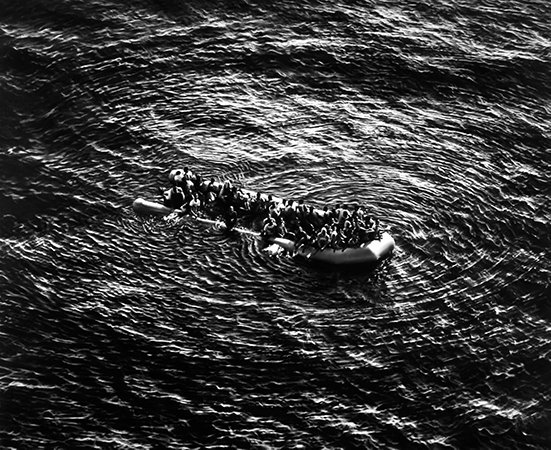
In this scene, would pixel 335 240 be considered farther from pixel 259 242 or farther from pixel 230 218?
pixel 230 218

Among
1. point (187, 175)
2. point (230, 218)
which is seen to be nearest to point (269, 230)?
point (230, 218)

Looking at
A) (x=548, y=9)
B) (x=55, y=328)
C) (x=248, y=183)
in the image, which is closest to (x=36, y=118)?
(x=248, y=183)

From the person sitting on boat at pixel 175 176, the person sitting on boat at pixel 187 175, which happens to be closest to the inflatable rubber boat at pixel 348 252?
the person sitting on boat at pixel 187 175

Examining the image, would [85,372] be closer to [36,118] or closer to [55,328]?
[55,328]

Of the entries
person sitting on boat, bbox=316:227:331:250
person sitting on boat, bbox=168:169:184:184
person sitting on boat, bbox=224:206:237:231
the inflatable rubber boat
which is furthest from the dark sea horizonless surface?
person sitting on boat, bbox=316:227:331:250

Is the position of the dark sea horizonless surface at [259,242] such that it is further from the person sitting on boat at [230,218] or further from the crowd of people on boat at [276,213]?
the crowd of people on boat at [276,213]

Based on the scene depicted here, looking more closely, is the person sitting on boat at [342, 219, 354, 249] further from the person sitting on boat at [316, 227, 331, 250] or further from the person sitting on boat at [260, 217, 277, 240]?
the person sitting on boat at [260, 217, 277, 240]
